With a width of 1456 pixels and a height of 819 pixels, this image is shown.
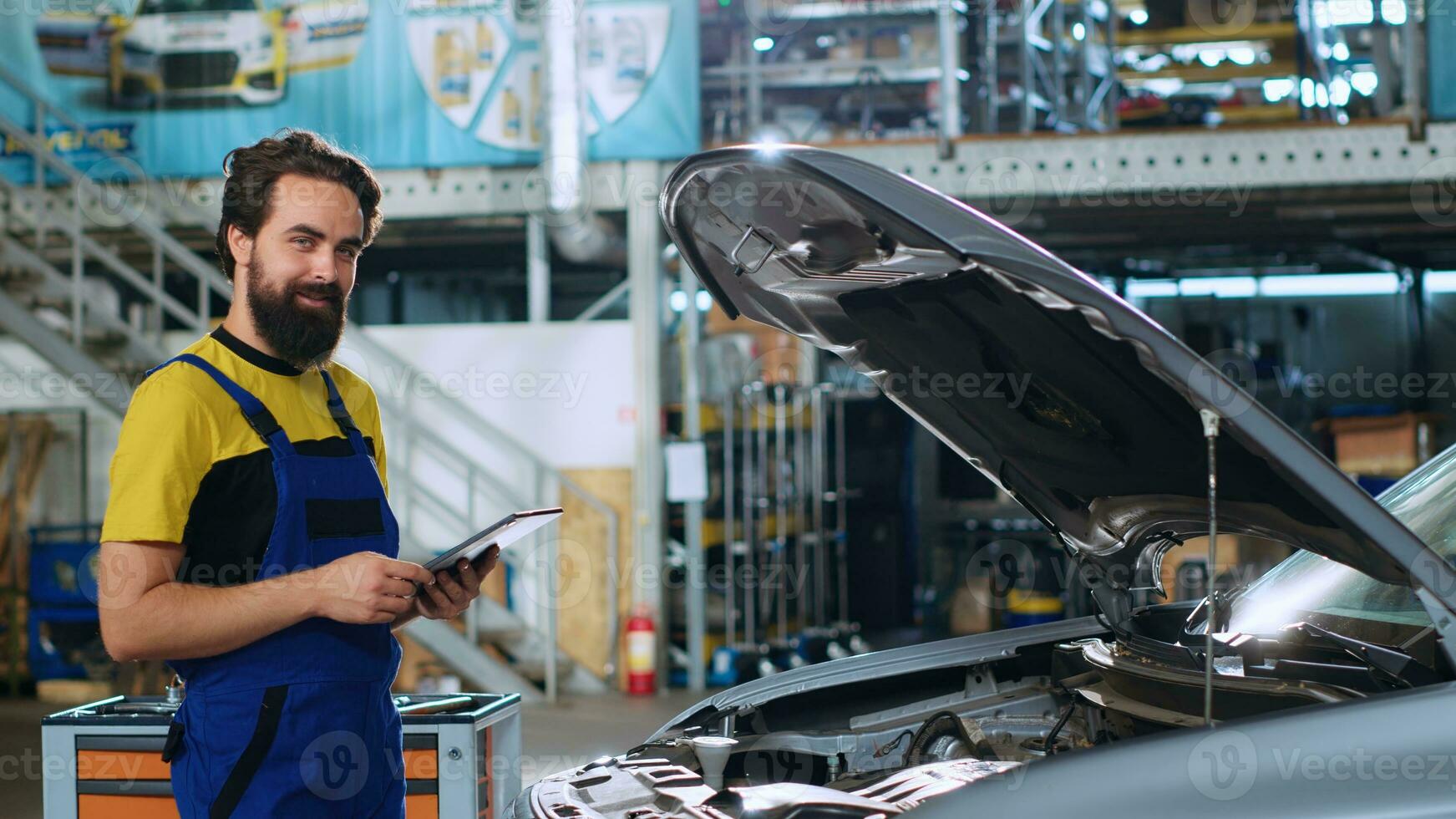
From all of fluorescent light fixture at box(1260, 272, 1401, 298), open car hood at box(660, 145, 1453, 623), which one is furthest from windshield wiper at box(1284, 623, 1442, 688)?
fluorescent light fixture at box(1260, 272, 1401, 298)

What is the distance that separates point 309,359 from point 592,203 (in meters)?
5.48

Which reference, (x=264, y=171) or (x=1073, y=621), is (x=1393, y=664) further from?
(x=264, y=171)

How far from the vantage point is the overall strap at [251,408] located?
5.43 ft

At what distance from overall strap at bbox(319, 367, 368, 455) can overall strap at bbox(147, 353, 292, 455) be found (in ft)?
0.49

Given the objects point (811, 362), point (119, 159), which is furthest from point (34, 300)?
point (811, 362)

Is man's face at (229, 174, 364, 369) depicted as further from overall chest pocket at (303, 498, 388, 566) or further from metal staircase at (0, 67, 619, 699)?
metal staircase at (0, 67, 619, 699)

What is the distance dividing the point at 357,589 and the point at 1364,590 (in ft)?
4.90

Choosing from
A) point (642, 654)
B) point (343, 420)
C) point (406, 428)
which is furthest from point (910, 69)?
point (343, 420)

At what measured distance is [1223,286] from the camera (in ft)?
37.9

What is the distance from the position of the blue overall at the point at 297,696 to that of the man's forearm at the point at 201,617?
1.6 inches

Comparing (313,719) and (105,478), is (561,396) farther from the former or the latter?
(313,719)

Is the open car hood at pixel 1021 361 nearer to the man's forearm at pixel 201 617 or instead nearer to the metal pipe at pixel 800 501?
the man's forearm at pixel 201 617

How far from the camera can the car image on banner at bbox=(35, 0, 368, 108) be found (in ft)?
23.5

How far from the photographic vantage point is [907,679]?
2295 mm
